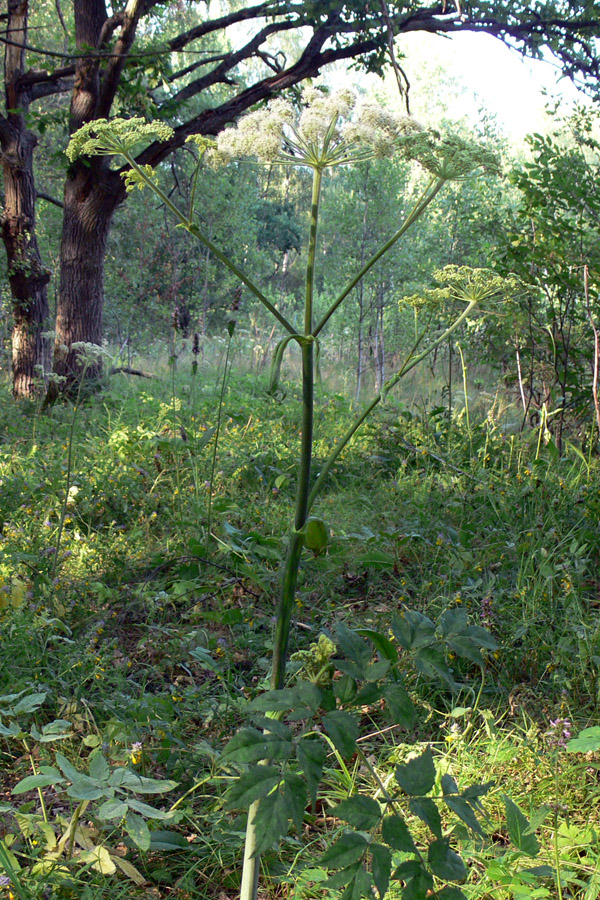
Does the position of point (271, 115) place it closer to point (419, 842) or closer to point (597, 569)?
point (419, 842)

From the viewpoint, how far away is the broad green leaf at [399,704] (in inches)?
37.8

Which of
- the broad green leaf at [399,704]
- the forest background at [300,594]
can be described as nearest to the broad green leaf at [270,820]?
the forest background at [300,594]

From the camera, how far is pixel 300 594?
8.32 ft

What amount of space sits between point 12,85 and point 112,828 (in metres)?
7.54

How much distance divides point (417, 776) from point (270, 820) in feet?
0.78

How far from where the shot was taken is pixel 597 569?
2732mm

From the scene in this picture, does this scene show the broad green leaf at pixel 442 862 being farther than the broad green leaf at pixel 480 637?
No

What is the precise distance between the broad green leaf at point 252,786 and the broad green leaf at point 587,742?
80 centimetres

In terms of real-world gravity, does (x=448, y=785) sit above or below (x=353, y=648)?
below

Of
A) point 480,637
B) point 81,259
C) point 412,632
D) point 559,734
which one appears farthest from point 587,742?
point 81,259

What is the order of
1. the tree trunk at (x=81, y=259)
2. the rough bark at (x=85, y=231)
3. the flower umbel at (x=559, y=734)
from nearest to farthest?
the flower umbel at (x=559, y=734)
the rough bark at (x=85, y=231)
the tree trunk at (x=81, y=259)

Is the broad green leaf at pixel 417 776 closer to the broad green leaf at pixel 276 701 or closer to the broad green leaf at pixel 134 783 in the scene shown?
the broad green leaf at pixel 276 701

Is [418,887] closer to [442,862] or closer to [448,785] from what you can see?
[442,862]

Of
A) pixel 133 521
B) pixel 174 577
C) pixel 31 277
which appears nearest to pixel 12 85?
pixel 31 277
